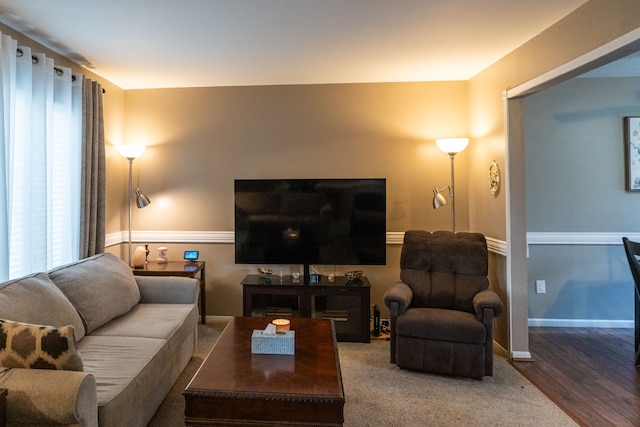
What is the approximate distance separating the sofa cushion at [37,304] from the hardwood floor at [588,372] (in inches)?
123

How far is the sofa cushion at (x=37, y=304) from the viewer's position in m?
1.72

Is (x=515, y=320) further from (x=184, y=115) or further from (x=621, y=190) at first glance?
(x=184, y=115)

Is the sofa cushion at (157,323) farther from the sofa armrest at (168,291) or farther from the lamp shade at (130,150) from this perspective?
the lamp shade at (130,150)

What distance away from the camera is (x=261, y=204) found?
3379 mm

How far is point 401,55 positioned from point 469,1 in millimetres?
844

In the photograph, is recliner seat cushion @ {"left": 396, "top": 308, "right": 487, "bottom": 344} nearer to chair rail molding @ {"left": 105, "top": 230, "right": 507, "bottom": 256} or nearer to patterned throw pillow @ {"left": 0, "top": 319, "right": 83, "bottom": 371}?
chair rail molding @ {"left": 105, "top": 230, "right": 507, "bottom": 256}

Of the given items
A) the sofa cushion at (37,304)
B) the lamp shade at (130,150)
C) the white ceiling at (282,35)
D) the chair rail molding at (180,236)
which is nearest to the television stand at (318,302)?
the chair rail molding at (180,236)

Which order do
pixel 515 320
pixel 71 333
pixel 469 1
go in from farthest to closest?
pixel 515 320, pixel 469 1, pixel 71 333

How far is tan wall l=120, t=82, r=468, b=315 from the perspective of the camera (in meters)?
3.61

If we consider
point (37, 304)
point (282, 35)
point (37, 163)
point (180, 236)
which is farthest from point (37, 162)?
point (282, 35)

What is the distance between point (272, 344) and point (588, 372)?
254 cm

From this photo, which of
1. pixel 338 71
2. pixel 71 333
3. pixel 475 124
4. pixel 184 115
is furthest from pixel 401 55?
pixel 71 333

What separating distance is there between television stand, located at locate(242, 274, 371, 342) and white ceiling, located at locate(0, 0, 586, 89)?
6.87 feet

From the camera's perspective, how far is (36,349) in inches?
54.2
